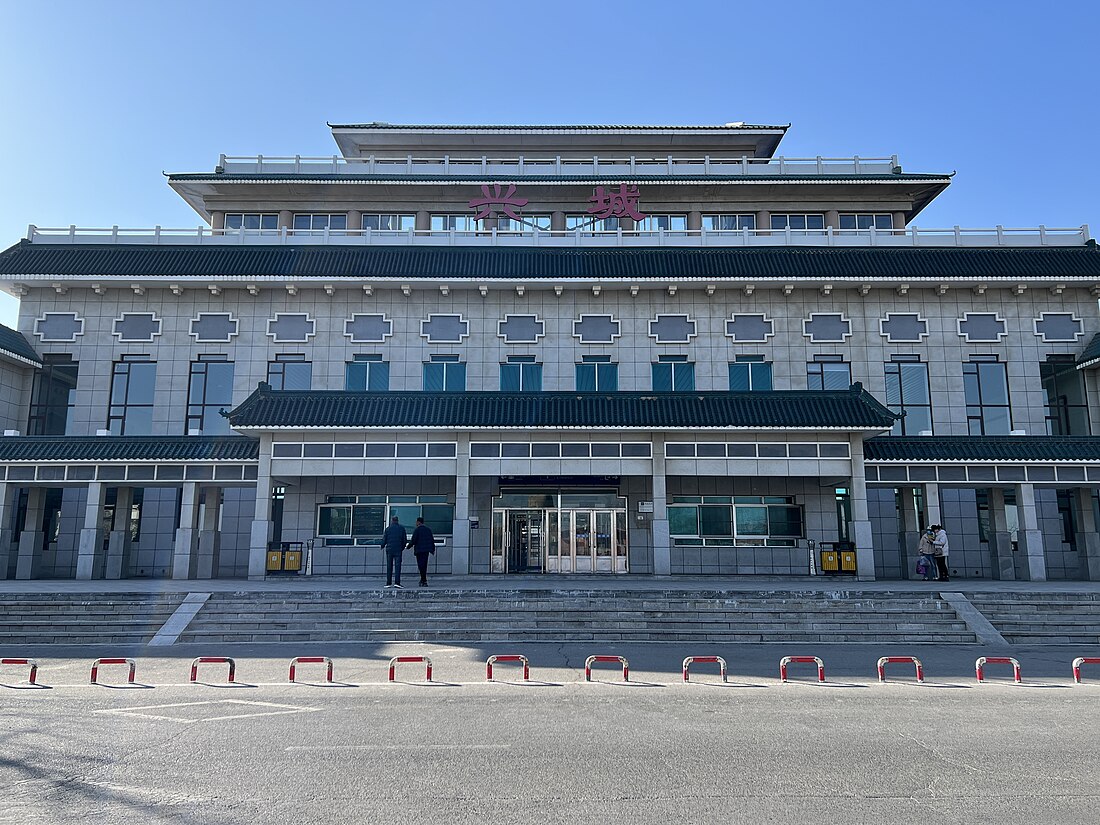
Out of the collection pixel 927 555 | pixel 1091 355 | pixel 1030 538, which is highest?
pixel 1091 355

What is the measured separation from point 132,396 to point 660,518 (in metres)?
19.6

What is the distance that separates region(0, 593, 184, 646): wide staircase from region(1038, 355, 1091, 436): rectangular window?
29.2m

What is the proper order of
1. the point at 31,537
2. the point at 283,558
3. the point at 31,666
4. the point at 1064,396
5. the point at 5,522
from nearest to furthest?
the point at 31,666 → the point at 5,522 → the point at 283,558 → the point at 31,537 → the point at 1064,396

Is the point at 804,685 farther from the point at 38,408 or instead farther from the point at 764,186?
the point at 38,408

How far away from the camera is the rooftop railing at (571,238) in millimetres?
29188

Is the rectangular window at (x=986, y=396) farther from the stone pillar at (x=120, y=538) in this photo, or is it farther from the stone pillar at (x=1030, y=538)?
the stone pillar at (x=120, y=538)

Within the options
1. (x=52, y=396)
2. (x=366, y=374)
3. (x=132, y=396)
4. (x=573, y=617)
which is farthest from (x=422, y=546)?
(x=52, y=396)

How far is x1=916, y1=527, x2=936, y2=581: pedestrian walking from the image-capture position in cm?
2192

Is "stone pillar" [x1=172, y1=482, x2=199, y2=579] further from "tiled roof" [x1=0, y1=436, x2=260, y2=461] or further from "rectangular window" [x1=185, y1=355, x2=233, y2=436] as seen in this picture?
"rectangular window" [x1=185, y1=355, x2=233, y2=436]

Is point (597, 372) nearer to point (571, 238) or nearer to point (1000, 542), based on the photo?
point (571, 238)

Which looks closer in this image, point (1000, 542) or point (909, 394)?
point (1000, 542)

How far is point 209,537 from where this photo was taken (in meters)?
→ 26.1

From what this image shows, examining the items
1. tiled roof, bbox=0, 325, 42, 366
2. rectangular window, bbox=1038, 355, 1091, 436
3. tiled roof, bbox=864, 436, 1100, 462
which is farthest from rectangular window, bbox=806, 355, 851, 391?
tiled roof, bbox=0, 325, 42, 366

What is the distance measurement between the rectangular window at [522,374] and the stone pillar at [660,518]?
6.26 meters
